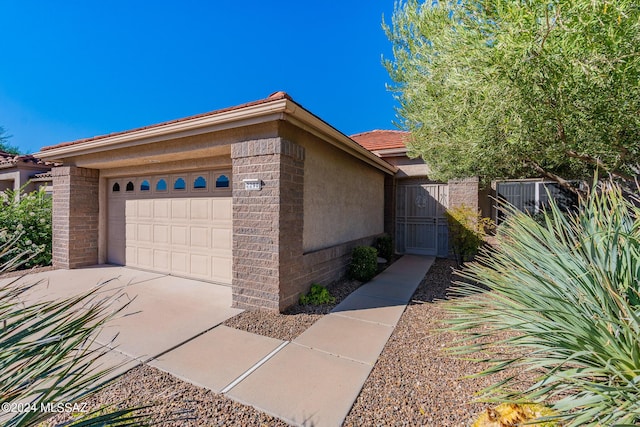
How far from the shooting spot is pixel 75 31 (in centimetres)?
1066

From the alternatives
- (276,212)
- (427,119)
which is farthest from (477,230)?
(276,212)

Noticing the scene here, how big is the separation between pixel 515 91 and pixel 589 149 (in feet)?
5.19

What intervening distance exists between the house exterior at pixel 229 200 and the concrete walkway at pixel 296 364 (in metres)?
0.88

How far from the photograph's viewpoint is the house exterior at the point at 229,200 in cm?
439

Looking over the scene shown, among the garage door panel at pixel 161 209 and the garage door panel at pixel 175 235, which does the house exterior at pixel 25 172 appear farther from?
the garage door panel at pixel 161 209

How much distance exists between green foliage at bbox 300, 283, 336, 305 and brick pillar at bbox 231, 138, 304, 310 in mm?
278

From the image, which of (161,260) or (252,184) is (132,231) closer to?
(161,260)

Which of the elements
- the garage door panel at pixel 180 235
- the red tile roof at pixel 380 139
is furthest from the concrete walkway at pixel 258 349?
the red tile roof at pixel 380 139

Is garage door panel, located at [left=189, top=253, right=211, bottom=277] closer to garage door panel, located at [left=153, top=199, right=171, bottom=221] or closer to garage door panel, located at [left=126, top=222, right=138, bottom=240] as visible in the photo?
garage door panel, located at [left=153, top=199, right=171, bottom=221]

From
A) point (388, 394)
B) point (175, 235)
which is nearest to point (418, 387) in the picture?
point (388, 394)

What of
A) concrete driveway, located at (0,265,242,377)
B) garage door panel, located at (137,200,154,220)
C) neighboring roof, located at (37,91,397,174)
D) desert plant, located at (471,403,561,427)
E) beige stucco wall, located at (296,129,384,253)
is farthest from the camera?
garage door panel, located at (137,200,154,220)

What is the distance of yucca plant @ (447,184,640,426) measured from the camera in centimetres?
142

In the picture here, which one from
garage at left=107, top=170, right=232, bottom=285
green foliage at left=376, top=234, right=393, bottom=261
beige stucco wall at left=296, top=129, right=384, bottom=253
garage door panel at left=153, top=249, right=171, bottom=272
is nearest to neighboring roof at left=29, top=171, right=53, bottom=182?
garage at left=107, top=170, right=232, bottom=285

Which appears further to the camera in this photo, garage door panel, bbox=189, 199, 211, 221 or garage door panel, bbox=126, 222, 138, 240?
garage door panel, bbox=126, 222, 138, 240
